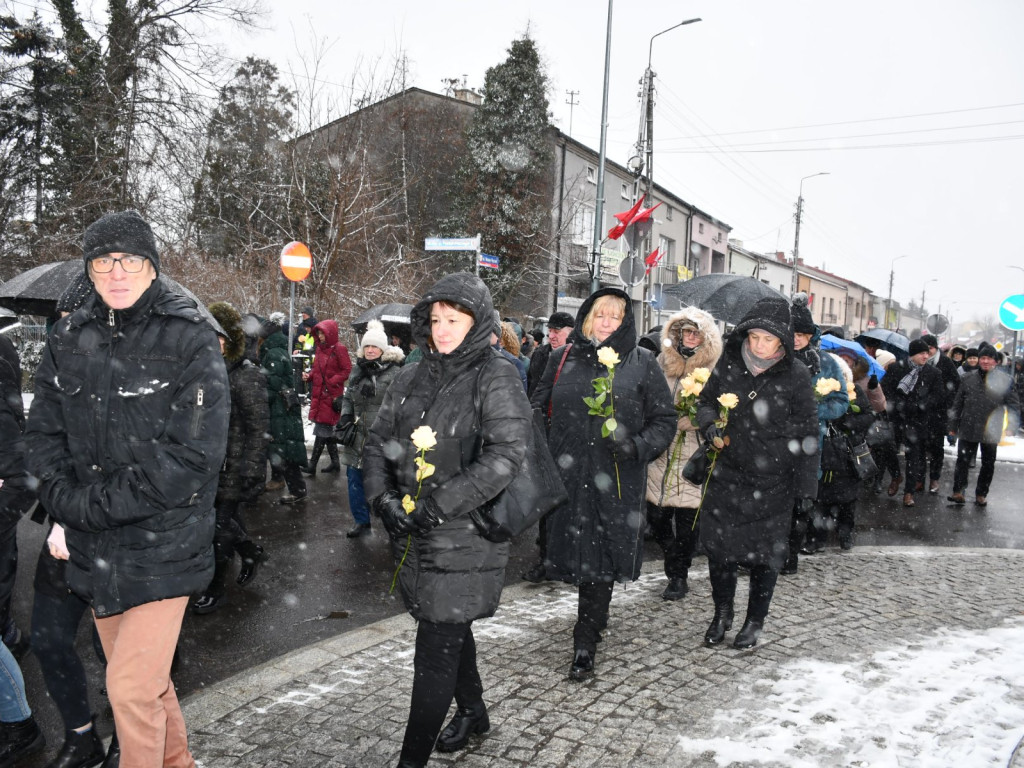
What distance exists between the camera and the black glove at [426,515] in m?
2.76

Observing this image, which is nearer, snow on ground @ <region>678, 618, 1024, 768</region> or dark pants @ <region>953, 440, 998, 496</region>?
snow on ground @ <region>678, 618, 1024, 768</region>

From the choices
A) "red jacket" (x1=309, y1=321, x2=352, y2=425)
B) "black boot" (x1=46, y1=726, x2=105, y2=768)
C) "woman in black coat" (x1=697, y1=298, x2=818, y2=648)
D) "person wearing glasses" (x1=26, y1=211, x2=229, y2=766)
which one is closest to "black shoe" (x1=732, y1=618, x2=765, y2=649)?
"woman in black coat" (x1=697, y1=298, x2=818, y2=648)

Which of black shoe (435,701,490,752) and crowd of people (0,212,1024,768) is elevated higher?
crowd of people (0,212,1024,768)

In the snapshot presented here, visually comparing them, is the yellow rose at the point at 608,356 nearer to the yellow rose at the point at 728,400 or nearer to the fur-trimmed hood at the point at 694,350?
the yellow rose at the point at 728,400

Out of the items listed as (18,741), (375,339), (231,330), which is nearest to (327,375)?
(375,339)

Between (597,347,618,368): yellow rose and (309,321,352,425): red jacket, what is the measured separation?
19.2 feet

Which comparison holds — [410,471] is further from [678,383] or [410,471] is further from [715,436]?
[678,383]

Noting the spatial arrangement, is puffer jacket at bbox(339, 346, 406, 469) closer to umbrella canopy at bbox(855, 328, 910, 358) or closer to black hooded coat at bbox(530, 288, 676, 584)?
black hooded coat at bbox(530, 288, 676, 584)

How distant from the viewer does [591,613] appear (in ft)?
13.5

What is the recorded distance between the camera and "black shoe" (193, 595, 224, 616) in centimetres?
512

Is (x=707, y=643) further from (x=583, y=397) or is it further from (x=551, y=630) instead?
(x=583, y=397)

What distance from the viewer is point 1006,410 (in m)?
9.73

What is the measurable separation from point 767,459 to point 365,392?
3620mm

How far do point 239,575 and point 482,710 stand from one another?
303 centimetres
